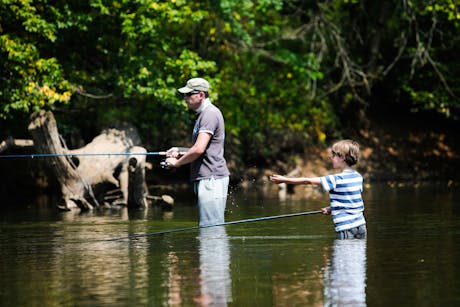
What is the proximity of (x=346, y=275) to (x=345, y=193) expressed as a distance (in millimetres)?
1838

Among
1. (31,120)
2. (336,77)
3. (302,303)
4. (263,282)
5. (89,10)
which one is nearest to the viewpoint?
(302,303)

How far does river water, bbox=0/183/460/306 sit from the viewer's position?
7.91 meters

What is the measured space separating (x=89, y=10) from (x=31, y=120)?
3790 millimetres

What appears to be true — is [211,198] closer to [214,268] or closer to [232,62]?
[214,268]

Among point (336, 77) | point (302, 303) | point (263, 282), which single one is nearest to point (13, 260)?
point (263, 282)

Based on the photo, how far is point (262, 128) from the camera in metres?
30.9

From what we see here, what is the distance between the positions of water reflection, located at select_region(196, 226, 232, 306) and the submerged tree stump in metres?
8.01

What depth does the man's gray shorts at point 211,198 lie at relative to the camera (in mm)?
11102

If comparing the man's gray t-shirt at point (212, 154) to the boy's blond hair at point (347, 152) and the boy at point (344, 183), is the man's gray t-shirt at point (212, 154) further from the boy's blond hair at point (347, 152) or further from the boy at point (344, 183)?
the boy's blond hair at point (347, 152)

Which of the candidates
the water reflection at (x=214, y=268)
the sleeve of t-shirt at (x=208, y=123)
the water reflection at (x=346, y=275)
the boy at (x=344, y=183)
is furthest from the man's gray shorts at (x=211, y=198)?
the water reflection at (x=346, y=275)

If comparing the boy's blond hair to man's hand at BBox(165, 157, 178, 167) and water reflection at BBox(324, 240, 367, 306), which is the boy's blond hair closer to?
water reflection at BBox(324, 240, 367, 306)

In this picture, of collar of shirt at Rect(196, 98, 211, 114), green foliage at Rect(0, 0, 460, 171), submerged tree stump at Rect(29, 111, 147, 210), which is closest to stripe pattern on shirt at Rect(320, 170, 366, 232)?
collar of shirt at Rect(196, 98, 211, 114)

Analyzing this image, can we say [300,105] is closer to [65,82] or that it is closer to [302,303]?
[65,82]

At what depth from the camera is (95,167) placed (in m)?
20.9
